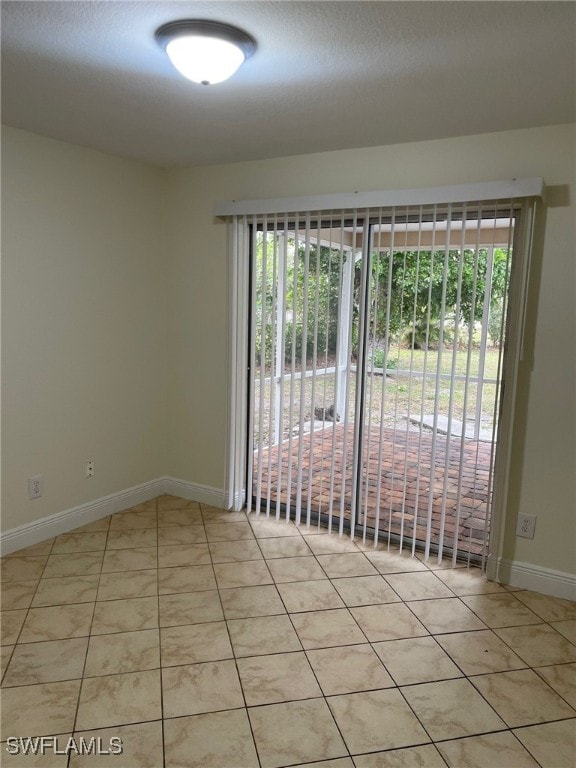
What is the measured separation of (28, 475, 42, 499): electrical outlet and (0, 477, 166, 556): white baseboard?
0.51ft

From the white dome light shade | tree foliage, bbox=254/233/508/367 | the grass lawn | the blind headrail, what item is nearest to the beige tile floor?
the grass lawn

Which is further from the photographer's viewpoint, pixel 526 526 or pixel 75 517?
pixel 75 517

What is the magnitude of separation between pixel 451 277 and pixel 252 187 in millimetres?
1412

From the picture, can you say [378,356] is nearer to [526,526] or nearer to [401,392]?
[401,392]

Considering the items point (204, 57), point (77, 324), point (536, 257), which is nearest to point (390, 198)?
point (536, 257)

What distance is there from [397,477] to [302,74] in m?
2.91

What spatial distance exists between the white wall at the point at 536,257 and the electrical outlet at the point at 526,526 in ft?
0.10

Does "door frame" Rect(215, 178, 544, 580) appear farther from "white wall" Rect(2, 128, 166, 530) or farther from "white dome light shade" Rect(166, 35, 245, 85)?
"white dome light shade" Rect(166, 35, 245, 85)

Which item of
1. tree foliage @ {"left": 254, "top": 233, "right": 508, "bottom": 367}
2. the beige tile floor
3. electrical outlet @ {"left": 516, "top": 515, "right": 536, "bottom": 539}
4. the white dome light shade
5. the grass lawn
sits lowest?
the beige tile floor

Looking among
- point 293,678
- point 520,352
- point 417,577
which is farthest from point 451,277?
point 293,678

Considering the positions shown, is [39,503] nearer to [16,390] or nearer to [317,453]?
[16,390]

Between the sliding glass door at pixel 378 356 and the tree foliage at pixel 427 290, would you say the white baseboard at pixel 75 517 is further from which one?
the tree foliage at pixel 427 290

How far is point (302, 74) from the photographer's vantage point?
82.6 inches

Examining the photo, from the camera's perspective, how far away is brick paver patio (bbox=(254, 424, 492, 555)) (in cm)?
305
